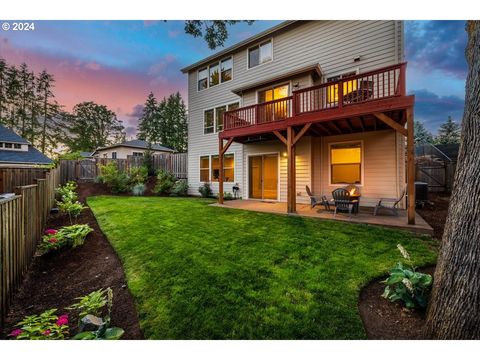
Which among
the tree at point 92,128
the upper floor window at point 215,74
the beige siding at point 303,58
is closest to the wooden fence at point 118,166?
the beige siding at point 303,58

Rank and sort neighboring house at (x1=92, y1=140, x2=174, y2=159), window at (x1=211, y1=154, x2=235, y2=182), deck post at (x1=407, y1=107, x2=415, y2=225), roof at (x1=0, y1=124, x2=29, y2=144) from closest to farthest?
deck post at (x1=407, y1=107, x2=415, y2=225)
window at (x1=211, y1=154, x2=235, y2=182)
roof at (x1=0, y1=124, x2=29, y2=144)
neighboring house at (x1=92, y1=140, x2=174, y2=159)

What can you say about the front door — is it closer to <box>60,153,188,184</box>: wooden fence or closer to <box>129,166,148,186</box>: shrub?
<box>60,153,188,184</box>: wooden fence

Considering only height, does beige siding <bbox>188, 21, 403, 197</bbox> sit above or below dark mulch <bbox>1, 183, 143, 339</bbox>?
above

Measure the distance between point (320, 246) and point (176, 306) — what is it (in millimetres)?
2893

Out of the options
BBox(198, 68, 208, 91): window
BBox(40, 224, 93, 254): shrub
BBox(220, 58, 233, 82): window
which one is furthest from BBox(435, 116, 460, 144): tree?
BBox(40, 224, 93, 254): shrub

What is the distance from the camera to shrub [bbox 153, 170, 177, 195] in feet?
42.9

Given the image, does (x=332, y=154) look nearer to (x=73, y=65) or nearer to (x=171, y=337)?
(x=171, y=337)

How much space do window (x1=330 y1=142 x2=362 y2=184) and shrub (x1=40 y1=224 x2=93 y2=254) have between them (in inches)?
331

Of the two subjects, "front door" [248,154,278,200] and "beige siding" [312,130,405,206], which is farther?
"front door" [248,154,278,200]

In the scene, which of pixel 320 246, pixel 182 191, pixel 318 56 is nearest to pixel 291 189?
pixel 320 246

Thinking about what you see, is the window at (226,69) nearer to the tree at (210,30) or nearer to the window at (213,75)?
the window at (213,75)

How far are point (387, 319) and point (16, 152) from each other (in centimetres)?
2684

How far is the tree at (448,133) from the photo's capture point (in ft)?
121
